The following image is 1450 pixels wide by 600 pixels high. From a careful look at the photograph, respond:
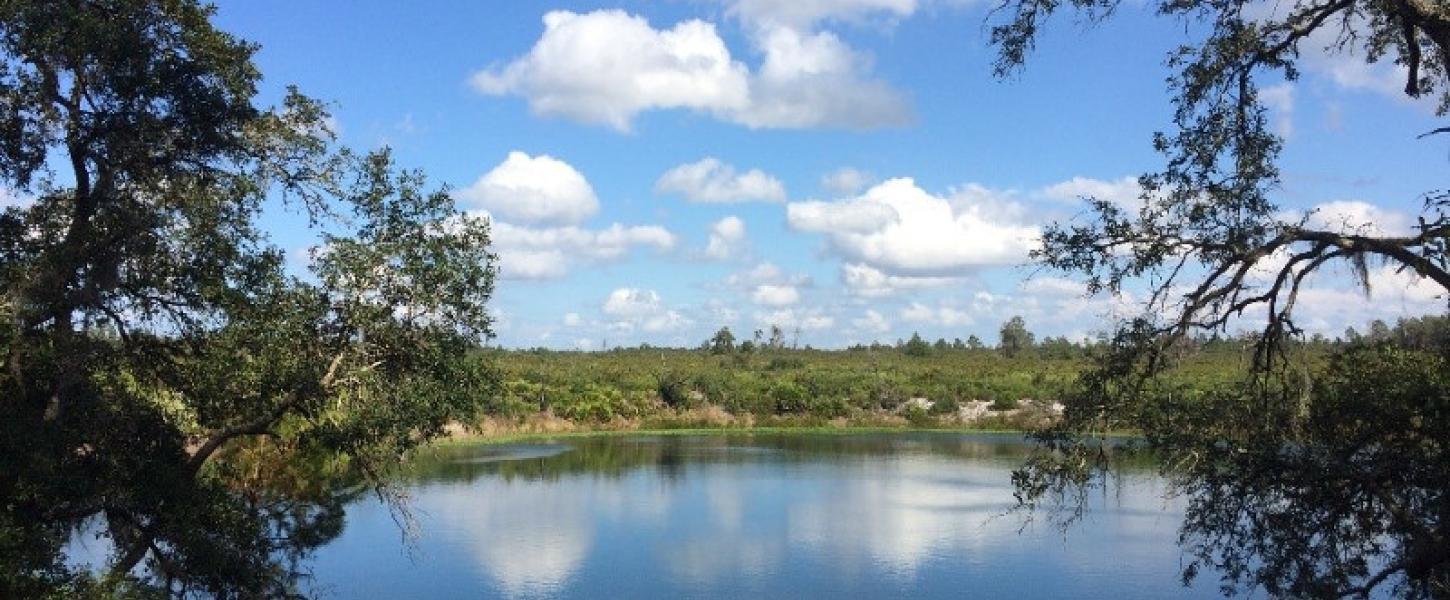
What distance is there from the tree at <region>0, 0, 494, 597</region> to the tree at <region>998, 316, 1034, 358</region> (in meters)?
74.7

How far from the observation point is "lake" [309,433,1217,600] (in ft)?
59.8

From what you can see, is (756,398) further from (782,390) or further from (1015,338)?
(1015,338)

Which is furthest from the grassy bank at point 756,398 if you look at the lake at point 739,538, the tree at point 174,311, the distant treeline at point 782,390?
the tree at point 174,311

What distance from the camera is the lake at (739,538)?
718 inches

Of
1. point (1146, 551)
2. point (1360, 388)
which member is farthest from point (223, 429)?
point (1146, 551)

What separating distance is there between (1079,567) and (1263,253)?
46.5ft

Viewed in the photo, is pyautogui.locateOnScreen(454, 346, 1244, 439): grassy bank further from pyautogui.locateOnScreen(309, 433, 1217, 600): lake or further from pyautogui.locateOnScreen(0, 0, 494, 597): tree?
pyautogui.locateOnScreen(0, 0, 494, 597): tree

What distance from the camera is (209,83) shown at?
859 centimetres

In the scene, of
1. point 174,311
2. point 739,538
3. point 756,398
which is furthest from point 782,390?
point 174,311

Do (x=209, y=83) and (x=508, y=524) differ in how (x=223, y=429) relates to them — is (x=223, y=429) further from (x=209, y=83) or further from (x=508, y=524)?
(x=508, y=524)

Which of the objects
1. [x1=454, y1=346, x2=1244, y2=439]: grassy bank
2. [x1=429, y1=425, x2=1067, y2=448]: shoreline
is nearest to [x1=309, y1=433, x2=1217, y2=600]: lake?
[x1=429, y1=425, x2=1067, y2=448]: shoreline

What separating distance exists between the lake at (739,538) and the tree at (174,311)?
187cm

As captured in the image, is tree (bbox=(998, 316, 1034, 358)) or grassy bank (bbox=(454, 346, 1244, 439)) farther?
tree (bbox=(998, 316, 1034, 358))

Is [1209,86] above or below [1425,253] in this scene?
above
